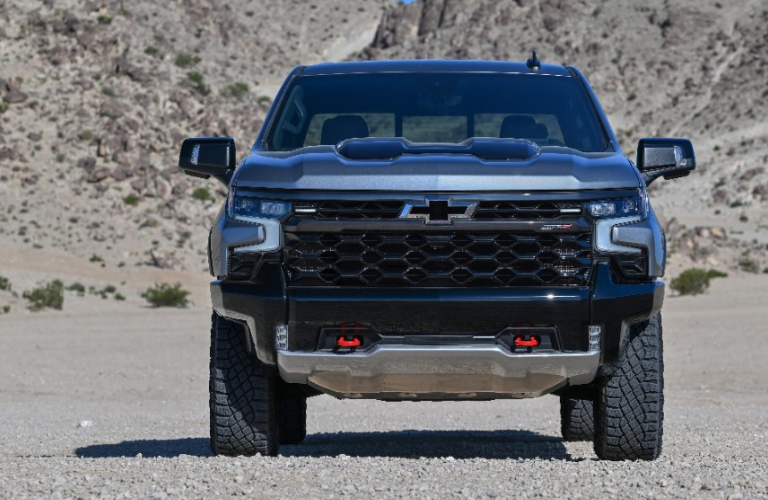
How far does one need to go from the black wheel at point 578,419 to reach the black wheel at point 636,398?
257cm

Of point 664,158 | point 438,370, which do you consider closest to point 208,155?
point 438,370

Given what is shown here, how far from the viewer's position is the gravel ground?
21.0ft

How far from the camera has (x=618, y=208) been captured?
710 cm

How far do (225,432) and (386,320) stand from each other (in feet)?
4.55

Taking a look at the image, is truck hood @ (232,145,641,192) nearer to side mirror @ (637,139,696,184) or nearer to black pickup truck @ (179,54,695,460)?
black pickup truck @ (179,54,695,460)

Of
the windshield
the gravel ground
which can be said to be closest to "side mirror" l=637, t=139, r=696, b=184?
the windshield

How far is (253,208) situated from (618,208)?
1.89 m

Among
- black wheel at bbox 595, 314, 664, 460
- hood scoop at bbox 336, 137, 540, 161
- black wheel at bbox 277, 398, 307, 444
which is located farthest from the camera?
black wheel at bbox 277, 398, 307, 444

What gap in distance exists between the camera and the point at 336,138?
27.7 ft

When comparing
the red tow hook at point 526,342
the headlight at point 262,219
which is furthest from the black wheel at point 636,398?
the headlight at point 262,219

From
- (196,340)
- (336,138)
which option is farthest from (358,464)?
(196,340)

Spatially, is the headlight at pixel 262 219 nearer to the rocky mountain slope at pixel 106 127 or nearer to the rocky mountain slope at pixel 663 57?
Answer: the rocky mountain slope at pixel 106 127

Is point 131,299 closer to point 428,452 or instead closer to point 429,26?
point 428,452

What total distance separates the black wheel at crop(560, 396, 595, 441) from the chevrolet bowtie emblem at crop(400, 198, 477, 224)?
12.3 feet
